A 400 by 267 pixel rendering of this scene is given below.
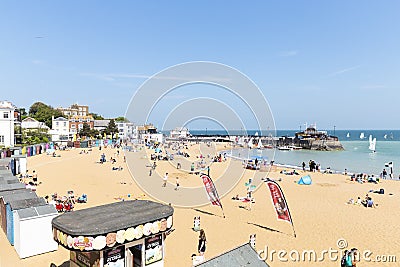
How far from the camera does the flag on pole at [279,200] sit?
11.9 metres

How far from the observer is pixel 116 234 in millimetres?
6586

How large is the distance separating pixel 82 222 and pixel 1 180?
886cm

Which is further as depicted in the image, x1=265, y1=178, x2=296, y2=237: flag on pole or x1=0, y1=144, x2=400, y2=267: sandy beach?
x1=265, y1=178, x2=296, y2=237: flag on pole

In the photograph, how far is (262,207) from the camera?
1686 centimetres

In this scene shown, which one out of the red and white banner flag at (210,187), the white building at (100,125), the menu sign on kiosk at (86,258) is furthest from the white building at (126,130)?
the menu sign on kiosk at (86,258)

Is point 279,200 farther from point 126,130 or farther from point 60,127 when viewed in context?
point 126,130

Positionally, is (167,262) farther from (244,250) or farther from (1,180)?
(1,180)

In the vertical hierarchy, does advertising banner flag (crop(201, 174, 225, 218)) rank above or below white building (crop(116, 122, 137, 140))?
below

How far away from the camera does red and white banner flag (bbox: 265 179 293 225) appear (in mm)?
11921

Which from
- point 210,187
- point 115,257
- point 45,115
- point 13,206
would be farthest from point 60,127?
point 115,257

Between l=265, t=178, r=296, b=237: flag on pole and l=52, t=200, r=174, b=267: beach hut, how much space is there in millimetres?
→ 5551
